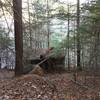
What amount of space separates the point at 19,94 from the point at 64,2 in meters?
7.31

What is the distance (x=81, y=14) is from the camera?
333 inches

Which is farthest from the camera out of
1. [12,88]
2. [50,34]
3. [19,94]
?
[50,34]

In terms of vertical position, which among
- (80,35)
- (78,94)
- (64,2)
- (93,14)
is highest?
(64,2)

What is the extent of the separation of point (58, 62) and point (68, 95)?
670 centimetres

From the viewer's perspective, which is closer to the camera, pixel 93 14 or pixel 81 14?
pixel 93 14

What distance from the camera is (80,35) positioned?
28.5 feet

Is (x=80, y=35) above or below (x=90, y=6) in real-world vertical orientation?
below

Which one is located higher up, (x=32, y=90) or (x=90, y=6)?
(x=90, y=6)

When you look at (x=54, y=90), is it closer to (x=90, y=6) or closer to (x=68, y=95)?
(x=68, y=95)

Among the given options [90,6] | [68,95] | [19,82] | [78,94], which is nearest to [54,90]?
[68,95]

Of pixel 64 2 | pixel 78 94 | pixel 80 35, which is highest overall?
pixel 64 2

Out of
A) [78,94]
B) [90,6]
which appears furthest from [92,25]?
[78,94]

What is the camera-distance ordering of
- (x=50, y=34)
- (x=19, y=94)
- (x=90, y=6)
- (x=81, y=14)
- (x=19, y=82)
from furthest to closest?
(x=50, y=34), (x=81, y=14), (x=90, y=6), (x=19, y=82), (x=19, y=94)

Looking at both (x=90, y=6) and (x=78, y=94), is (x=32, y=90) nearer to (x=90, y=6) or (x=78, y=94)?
(x=78, y=94)
